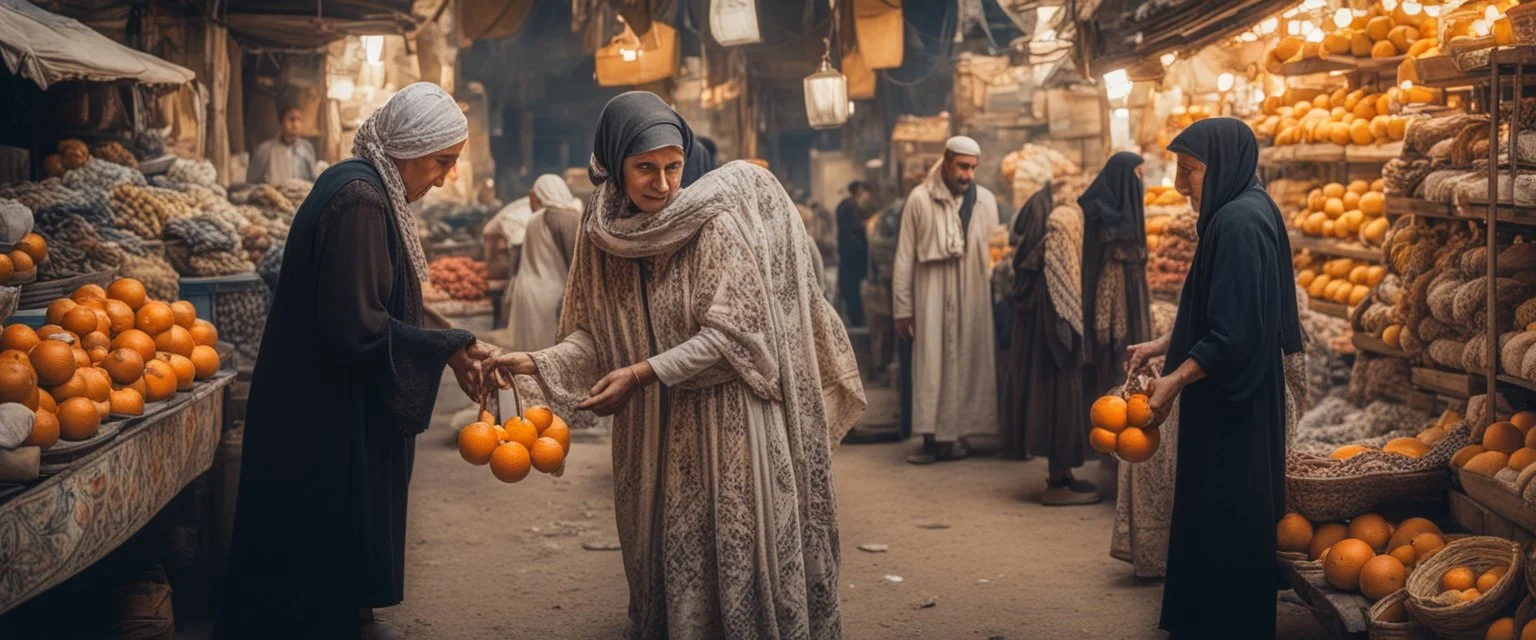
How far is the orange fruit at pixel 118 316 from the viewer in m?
5.25

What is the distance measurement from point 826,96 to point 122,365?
8.40 meters

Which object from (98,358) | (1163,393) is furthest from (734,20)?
(1163,393)

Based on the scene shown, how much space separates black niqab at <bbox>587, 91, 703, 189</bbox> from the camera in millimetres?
4012

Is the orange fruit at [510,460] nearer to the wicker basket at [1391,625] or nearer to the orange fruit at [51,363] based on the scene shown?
the orange fruit at [51,363]

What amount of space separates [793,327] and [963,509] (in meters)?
3.71

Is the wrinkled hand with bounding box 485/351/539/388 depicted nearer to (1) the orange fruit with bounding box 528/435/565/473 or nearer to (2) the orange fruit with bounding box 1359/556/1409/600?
(1) the orange fruit with bounding box 528/435/565/473

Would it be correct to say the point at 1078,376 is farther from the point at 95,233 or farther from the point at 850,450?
the point at 95,233

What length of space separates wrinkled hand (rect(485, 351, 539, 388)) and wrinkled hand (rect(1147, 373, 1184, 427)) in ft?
6.17

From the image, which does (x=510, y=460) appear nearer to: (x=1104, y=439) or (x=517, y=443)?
(x=517, y=443)

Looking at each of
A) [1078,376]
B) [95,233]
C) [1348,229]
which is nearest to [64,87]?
[95,233]

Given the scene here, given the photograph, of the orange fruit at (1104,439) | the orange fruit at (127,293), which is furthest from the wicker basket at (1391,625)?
the orange fruit at (127,293)

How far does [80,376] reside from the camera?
451 cm

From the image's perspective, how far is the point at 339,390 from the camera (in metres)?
4.14

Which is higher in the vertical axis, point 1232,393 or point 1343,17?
point 1343,17
